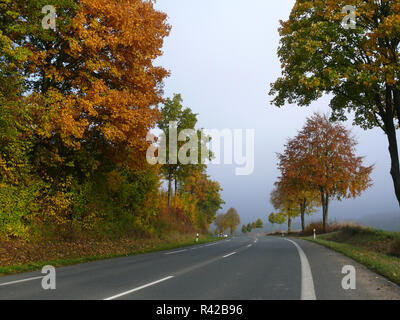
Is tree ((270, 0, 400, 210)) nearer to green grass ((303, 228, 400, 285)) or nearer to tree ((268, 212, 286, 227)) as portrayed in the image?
green grass ((303, 228, 400, 285))

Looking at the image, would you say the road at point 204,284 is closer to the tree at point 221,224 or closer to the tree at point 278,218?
the tree at point 278,218

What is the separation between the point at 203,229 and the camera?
137 feet

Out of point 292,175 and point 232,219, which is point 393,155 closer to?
point 292,175

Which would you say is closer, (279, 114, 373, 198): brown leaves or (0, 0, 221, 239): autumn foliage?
(0, 0, 221, 239): autumn foliage

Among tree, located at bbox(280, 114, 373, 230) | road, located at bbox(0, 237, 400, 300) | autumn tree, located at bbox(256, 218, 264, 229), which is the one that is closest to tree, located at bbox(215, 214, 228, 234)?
autumn tree, located at bbox(256, 218, 264, 229)

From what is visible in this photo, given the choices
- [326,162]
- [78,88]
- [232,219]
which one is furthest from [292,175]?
[232,219]

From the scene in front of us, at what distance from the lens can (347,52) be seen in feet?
45.9

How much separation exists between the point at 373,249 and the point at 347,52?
9.86 meters

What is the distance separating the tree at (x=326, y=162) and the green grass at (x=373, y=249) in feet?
21.1

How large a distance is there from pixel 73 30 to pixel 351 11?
11412mm

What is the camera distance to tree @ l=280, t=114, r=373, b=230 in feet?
→ 97.8

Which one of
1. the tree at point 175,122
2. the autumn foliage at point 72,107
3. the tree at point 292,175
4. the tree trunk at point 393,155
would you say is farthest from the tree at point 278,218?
the autumn foliage at point 72,107

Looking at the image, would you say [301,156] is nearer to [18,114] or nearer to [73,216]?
[73,216]

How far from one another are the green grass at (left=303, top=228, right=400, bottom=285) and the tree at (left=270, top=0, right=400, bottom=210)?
9.90 ft
